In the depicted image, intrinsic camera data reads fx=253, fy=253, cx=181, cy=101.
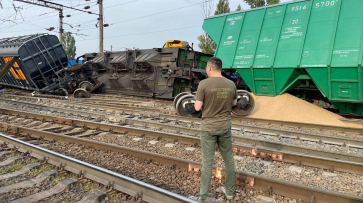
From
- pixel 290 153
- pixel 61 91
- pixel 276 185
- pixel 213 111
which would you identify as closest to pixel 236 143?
pixel 290 153

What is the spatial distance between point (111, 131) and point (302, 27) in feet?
24.2

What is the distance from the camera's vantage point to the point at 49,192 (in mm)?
3479

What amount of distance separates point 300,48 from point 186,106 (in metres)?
4.48

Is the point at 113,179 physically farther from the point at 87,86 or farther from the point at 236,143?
the point at 87,86

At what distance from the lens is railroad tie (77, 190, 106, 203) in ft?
10.5

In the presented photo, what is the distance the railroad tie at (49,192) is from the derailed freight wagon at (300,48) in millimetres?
7894

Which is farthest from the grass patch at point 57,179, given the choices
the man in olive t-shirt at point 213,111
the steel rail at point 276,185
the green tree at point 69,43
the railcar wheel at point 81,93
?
the green tree at point 69,43

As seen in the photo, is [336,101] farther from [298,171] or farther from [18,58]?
[18,58]

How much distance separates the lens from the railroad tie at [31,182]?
3.57 meters

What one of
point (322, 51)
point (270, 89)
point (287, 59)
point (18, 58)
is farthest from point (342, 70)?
point (18, 58)

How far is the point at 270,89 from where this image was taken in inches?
384

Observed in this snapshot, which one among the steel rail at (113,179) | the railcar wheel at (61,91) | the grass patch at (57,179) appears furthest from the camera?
the railcar wheel at (61,91)

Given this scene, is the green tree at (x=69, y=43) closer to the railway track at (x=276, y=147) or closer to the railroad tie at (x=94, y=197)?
the railway track at (x=276, y=147)

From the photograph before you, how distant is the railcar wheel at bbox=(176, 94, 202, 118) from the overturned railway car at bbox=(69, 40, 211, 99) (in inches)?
125
